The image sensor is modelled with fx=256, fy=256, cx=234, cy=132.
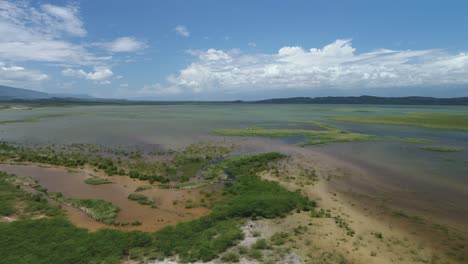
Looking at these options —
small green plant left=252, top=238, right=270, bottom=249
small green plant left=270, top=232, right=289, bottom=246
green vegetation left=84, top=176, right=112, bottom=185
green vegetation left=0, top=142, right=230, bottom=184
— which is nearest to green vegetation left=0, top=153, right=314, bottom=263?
small green plant left=252, top=238, right=270, bottom=249

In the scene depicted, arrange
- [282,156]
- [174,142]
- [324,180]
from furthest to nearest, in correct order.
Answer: [174,142] < [282,156] < [324,180]

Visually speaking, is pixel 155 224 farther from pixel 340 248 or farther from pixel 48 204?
pixel 340 248

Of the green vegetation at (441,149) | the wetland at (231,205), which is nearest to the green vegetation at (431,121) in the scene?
the green vegetation at (441,149)

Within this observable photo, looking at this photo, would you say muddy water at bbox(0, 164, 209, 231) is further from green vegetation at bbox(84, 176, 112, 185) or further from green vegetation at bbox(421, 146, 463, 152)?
green vegetation at bbox(421, 146, 463, 152)

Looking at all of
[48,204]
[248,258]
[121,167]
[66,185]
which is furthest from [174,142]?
[248,258]

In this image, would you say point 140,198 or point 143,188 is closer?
point 140,198

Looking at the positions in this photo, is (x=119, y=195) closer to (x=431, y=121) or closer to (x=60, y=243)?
(x=60, y=243)

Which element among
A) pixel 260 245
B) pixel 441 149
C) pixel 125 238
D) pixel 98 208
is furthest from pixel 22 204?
pixel 441 149

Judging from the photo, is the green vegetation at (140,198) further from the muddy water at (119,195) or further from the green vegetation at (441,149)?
the green vegetation at (441,149)
